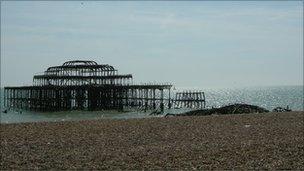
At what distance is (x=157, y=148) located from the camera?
1566 centimetres

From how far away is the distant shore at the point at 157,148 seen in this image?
41.5 feet

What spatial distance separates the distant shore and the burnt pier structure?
40772 millimetres

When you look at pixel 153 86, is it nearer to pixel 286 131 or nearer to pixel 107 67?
pixel 107 67

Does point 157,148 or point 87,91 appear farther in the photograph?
point 87,91

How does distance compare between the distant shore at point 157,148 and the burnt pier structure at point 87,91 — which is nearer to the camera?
the distant shore at point 157,148

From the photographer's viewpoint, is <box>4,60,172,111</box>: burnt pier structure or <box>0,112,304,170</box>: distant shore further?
<box>4,60,172,111</box>: burnt pier structure

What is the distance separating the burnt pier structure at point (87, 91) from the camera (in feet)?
211

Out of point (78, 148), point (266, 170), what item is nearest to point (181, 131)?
point (78, 148)

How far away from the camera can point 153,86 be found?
6688cm

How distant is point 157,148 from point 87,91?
49976 mm

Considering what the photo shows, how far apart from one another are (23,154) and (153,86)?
2059 inches

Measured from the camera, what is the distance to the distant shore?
41.5 ft

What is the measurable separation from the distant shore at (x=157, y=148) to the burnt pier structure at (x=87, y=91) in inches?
1605

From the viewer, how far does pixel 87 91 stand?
2557 inches
